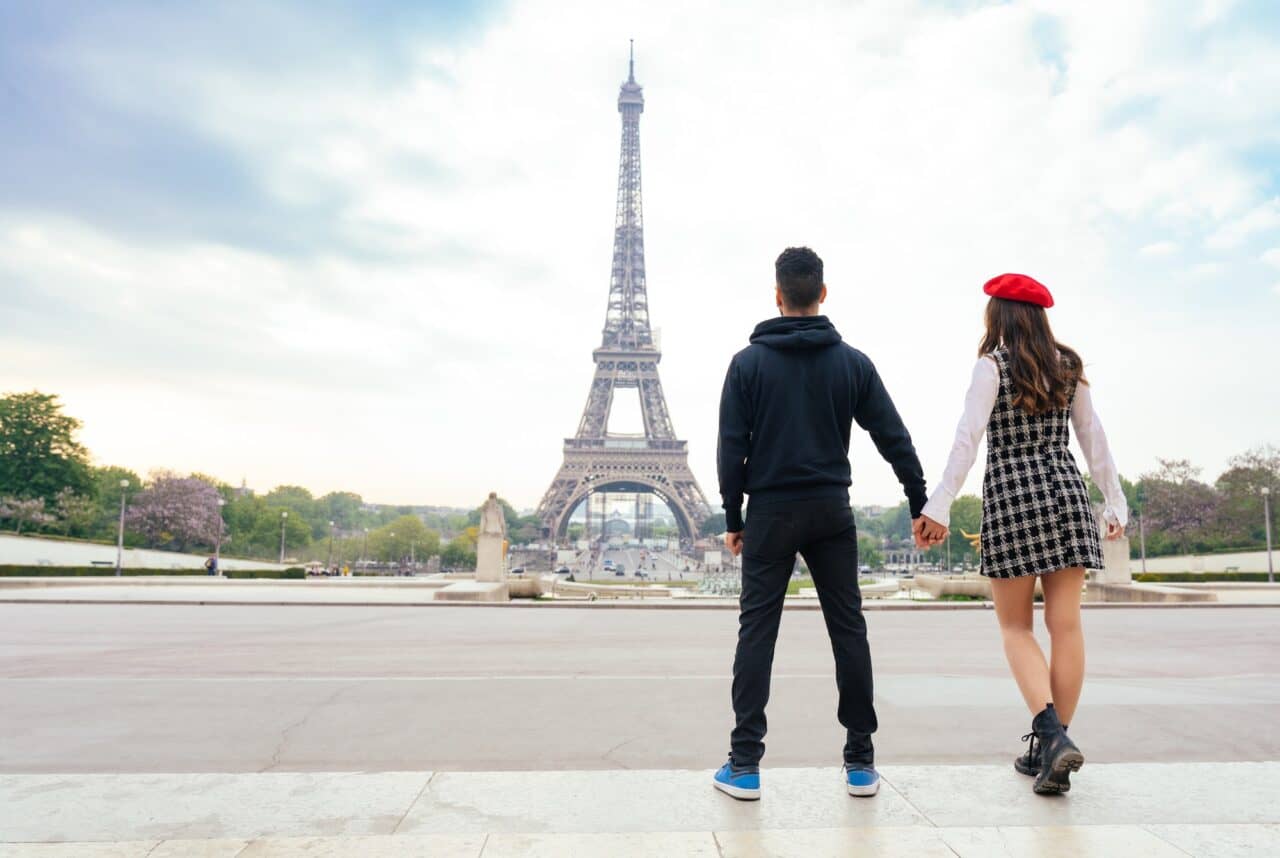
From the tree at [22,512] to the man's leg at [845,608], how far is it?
5540 cm

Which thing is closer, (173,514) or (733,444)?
(733,444)

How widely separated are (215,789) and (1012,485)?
3356 mm

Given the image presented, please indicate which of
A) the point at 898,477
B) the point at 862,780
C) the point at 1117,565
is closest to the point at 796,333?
the point at 898,477

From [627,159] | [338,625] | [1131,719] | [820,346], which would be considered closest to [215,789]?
[820,346]

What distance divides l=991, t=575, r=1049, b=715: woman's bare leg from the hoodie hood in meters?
1.19

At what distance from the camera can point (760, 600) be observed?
11.7 feet

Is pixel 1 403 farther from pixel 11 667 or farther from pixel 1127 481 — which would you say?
pixel 1127 481

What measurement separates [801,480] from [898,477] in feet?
1.67

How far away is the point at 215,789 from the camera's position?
3.34m

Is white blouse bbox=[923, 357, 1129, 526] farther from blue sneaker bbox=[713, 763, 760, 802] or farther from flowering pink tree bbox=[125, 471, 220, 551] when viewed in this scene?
flowering pink tree bbox=[125, 471, 220, 551]

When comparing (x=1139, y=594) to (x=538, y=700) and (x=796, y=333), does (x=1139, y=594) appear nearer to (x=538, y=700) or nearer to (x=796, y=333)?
(x=538, y=700)


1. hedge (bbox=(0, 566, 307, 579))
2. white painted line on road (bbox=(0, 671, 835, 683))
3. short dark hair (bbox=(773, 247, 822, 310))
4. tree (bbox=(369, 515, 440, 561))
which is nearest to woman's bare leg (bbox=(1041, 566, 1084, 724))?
short dark hair (bbox=(773, 247, 822, 310))

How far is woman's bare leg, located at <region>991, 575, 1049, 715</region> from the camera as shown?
3479mm

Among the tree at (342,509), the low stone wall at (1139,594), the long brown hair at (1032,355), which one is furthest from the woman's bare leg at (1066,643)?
the tree at (342,509)
